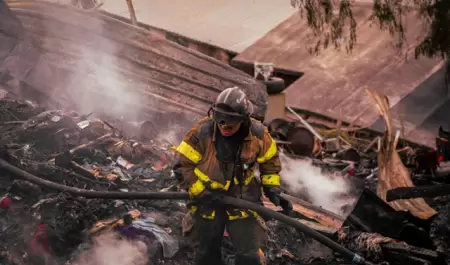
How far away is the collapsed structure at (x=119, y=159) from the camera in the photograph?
6602mm

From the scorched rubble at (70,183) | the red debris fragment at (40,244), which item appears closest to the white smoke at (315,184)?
the scorched rubble at (70,183)

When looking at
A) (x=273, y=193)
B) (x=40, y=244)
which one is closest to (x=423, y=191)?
(x=273, y=193)

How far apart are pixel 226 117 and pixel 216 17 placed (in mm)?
12511

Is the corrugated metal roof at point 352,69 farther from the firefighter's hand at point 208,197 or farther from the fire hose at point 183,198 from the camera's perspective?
the firefighter's hand at point 208,197

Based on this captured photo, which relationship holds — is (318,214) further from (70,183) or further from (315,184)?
(70,183)

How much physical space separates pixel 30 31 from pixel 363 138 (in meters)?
7.46

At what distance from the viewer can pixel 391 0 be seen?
9.02 meters

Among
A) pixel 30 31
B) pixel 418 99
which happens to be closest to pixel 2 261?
pixel 30 31

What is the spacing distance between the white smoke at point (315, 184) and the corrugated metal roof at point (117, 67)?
84.2 inches

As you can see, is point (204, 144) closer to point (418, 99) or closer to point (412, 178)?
point (412, 178)

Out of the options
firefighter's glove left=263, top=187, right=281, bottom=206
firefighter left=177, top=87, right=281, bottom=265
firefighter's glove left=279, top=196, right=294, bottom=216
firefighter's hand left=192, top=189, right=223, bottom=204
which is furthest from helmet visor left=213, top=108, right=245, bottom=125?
firefighter's glove left=279, top=196, right=294, bottom=216

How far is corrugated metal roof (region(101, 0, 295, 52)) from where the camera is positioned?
15.8 meters

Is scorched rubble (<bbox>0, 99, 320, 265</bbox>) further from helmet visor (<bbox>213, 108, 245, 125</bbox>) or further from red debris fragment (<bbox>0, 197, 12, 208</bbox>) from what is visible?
helmet visor (<bbox>213, 108, 245, 125</bbox>)

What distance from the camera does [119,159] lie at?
8.73m
